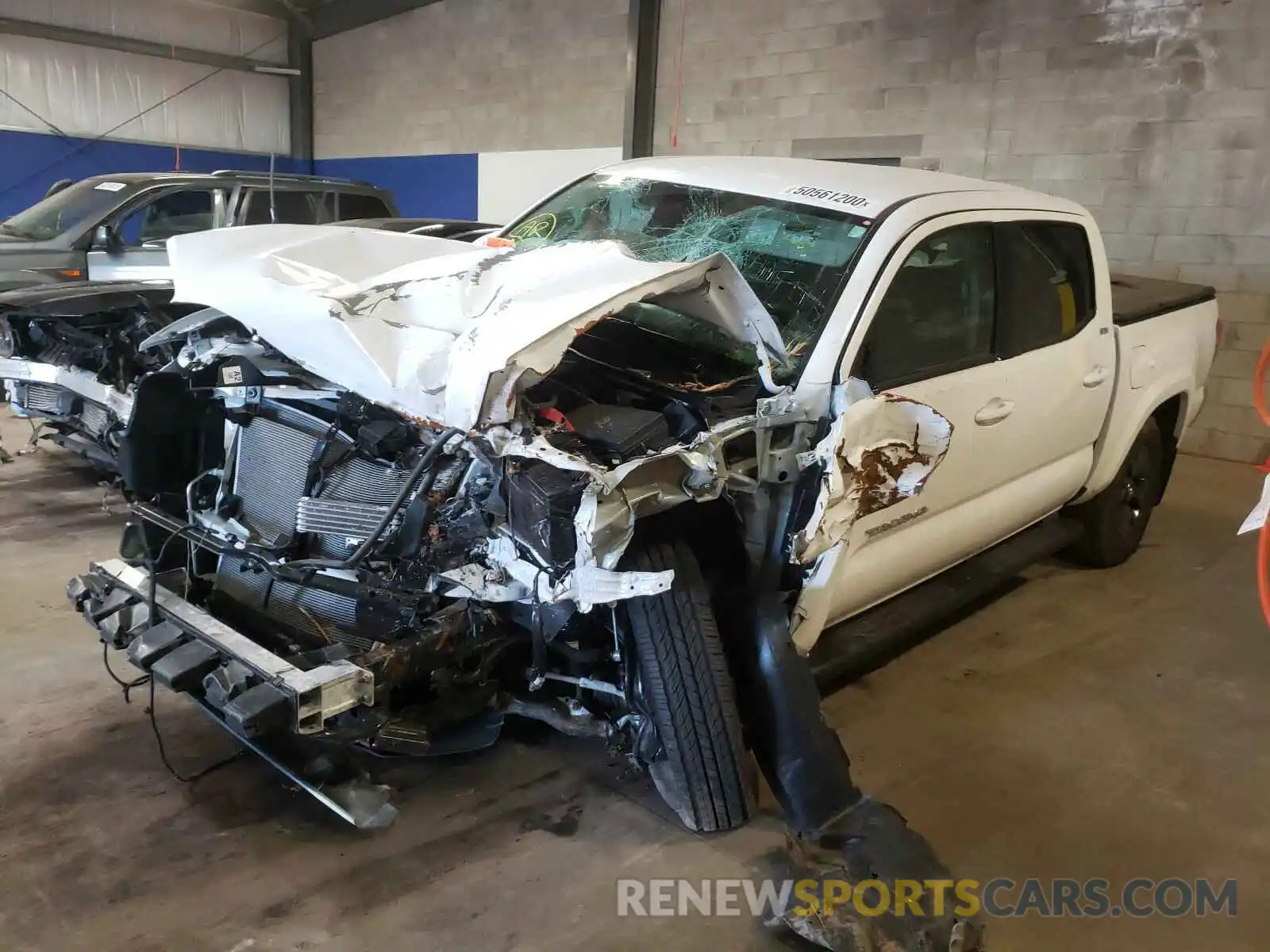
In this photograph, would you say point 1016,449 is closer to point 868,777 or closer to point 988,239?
point 988,239

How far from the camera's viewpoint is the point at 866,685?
363cm

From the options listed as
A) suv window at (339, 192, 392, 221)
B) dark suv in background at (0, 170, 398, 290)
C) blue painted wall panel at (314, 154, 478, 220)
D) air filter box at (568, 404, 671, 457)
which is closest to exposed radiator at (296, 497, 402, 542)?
air filter box at (568, 404, 671, 457)

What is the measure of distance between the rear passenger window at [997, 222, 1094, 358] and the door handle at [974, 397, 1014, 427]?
0.18 meters

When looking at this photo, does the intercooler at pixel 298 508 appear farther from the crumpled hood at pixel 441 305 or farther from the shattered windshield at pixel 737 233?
the shattered windshield at pixel 737 233

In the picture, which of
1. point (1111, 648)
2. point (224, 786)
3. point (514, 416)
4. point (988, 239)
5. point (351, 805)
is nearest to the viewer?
point (514, 416)

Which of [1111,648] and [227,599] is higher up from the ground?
[227,599]

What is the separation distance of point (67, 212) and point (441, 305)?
20.1 ft

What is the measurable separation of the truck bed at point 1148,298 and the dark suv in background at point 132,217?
5188 mm

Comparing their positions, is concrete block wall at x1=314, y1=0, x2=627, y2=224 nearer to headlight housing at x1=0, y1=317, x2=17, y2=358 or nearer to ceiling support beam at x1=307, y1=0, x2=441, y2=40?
ceiling support beam at x1=307, y1=0, x2=441, y2=40

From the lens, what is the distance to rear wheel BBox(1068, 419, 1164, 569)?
15.5ft

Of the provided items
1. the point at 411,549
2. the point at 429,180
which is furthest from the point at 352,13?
the point at 411,549

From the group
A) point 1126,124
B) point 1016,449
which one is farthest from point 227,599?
point 1126,124

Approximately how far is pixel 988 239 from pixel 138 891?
330cm

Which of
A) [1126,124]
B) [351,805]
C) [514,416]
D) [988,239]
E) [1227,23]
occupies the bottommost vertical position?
[351,805]
